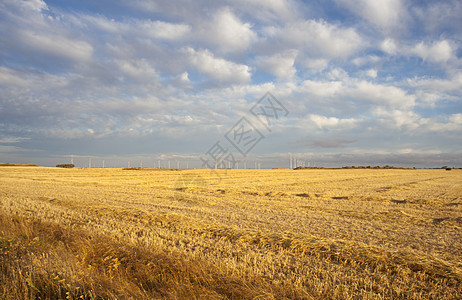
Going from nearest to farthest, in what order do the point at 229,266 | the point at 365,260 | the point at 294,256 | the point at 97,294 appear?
the point at 97,294 → the point at 229,266 → the point at 365,260 → the point at 294,256

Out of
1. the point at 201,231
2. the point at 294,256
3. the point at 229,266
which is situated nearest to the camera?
the point at 229,266

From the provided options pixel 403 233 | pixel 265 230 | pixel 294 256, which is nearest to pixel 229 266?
pixel 294 256

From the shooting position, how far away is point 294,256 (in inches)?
276

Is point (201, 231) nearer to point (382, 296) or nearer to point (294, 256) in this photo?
point (294, 256)

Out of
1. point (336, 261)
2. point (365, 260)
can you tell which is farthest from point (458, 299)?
point (336, 261)

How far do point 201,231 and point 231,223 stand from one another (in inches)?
68.7

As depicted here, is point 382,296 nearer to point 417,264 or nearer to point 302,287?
point 302,287

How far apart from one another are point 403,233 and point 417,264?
3.78 metres

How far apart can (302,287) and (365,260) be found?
2.42 metres

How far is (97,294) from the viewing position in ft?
14.9

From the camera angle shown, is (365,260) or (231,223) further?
(231,223)

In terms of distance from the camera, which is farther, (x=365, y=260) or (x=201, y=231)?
(x=201, y=231)

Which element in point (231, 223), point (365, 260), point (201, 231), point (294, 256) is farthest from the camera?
point (231, 223)

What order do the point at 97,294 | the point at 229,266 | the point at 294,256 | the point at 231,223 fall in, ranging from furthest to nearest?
the point at 231,223 → the point at 294,256 → the point at 229,266 → the point at 97,294
